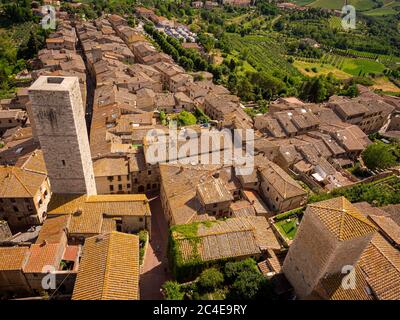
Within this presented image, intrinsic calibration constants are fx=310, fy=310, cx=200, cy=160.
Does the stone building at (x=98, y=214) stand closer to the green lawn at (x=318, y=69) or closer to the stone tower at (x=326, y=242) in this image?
the stone tower at (x=326, y=242)

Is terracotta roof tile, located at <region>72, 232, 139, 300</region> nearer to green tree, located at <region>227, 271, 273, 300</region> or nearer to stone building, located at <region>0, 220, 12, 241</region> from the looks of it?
green tree, located at <region>227, 271, 273, 300</region>

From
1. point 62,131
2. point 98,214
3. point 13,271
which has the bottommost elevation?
point 13,271

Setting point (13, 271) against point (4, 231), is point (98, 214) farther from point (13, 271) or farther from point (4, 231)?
point (4, 231)

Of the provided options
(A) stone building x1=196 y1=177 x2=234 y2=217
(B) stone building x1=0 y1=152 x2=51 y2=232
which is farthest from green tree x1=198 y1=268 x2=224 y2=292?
(B) stone building x1=0 y1=152 x2=51 y2=232

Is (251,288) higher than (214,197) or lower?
higher

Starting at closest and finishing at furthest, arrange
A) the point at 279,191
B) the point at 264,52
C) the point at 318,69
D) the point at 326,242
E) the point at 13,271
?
the point at 326,242, the point at 13,271, the point at 279,191, the point at 318,69, the point at 264,52

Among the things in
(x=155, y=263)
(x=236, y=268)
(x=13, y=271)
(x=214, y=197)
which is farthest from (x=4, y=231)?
(x=236, y=268)

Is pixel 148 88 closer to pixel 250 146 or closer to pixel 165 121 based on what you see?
pixel 165 121
